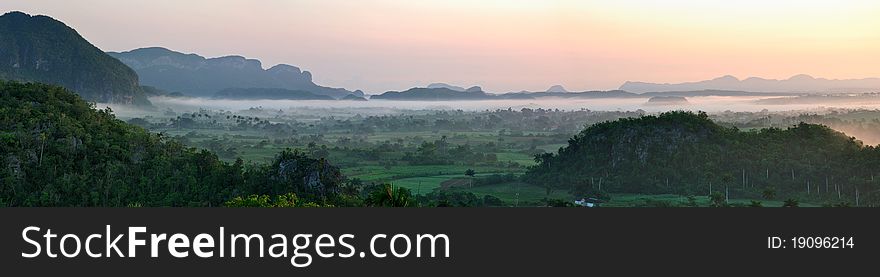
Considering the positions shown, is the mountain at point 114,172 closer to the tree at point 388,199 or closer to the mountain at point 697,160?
the tree at point 388,199

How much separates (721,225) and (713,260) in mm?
750

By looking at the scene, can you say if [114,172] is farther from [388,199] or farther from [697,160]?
[697,160]

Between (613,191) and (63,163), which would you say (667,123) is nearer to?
(613,191)

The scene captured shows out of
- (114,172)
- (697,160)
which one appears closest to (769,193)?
(697,160)

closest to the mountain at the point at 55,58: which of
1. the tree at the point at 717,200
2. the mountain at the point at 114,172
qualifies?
the mountain at the point at 114,172

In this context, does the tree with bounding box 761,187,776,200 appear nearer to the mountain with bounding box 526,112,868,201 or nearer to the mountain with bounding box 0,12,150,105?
the mountain with bounding box 526,112,868,201

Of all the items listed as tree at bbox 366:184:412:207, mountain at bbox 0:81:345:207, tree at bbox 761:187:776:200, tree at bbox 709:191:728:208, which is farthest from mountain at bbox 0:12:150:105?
tree at bbox 366:184:412:207

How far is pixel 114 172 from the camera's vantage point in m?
44.6

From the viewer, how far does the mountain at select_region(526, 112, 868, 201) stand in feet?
213

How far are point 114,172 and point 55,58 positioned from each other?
151 meters

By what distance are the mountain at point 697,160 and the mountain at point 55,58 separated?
13982cm

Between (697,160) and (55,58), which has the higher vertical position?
(55,58)

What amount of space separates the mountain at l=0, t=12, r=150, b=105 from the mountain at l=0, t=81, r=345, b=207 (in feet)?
439

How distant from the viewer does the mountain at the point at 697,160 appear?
6494 centimetres
